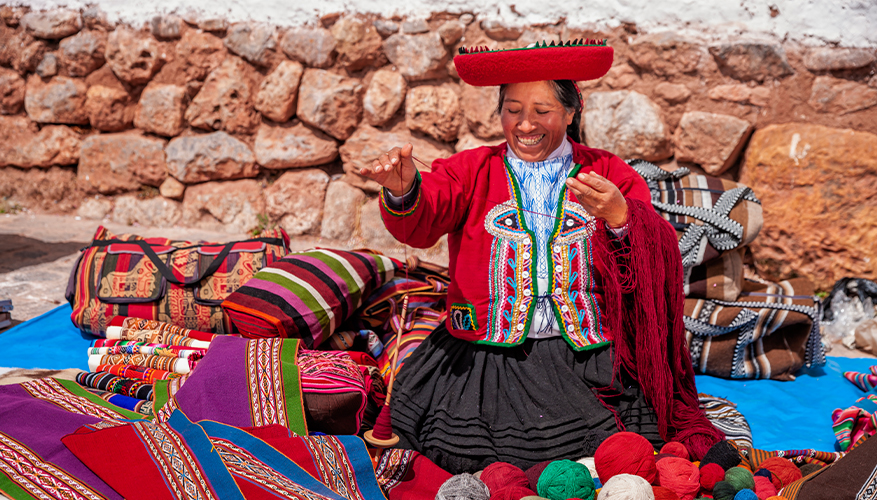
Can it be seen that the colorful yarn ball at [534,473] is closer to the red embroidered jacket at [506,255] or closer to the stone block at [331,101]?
the red embroidered jacket at [506,255]

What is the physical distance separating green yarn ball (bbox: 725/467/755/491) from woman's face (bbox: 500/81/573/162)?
1.01 m

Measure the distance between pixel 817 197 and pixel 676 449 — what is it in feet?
6.87

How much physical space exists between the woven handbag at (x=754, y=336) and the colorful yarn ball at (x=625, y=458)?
1092 mm

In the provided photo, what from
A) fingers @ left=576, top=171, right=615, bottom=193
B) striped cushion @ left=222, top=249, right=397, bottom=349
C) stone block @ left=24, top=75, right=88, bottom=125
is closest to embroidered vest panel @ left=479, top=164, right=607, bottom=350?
fingers @ left=576, top=171, right=615, bottom=193

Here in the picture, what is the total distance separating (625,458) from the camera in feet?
5.36

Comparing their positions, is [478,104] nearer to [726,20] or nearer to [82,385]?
[726,20]

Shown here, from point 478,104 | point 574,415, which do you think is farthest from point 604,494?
point 478,104

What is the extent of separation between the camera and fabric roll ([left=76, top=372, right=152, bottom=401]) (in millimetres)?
2143

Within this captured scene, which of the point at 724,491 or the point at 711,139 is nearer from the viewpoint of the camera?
the point at 724,491

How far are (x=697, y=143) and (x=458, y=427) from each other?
92.2 inches

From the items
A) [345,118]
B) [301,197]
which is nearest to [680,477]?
[345,118]

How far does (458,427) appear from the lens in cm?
186

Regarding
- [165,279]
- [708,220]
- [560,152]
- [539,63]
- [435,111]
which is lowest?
[165,279]

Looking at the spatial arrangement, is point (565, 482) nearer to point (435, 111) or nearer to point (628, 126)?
point (628, 126)
